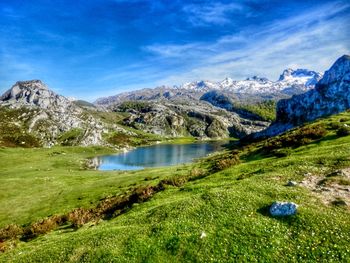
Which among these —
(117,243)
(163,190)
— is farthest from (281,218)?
(163,190)

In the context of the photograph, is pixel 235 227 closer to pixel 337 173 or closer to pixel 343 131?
pixel 337 173

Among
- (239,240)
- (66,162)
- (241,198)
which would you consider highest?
(241,198)

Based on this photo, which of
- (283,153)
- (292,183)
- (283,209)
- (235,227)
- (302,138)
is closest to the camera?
(235,227)

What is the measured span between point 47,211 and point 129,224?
1145 inches

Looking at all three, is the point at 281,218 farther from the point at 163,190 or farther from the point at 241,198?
the point at 163,190

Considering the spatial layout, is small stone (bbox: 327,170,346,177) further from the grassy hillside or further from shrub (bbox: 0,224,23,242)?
shrub (bbox: 0,224,23,242)

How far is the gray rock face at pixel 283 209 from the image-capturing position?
22.2 m

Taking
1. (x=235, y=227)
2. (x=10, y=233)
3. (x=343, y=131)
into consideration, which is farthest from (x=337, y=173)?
(x=10, y=233)

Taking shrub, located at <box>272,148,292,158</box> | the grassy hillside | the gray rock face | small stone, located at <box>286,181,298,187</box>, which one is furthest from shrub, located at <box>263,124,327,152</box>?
the gray rock face

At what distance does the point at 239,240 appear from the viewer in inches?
808

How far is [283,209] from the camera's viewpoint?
22.5 m

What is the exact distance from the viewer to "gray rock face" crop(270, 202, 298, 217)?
22.2m

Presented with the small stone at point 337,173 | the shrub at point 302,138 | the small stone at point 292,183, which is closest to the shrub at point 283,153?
the shrub at point 302,138

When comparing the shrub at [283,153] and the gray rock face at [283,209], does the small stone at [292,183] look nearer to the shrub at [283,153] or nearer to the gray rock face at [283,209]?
the gray rock face at [283,209]
